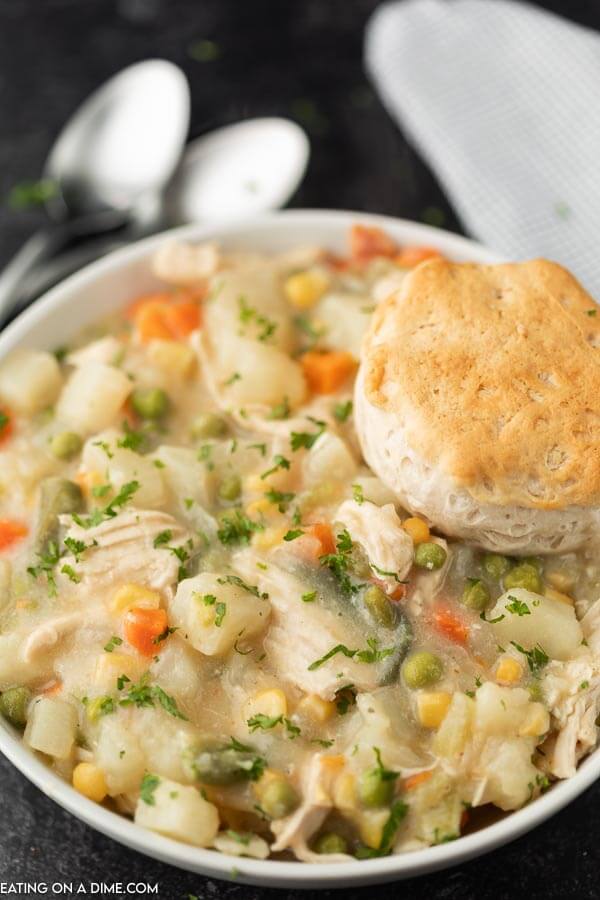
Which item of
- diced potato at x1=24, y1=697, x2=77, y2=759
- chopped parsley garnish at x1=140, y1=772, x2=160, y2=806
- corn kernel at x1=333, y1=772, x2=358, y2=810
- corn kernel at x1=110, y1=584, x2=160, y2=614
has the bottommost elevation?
diced potato at x1=24, y1=697, x2=77, y2=759

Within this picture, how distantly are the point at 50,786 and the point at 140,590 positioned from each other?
0.71m

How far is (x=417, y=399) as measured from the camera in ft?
12.7

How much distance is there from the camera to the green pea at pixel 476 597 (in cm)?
388

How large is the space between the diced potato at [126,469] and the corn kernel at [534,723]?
1.52 meters

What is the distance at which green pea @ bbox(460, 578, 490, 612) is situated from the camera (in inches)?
153

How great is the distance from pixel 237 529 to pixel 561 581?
1170 millimetres

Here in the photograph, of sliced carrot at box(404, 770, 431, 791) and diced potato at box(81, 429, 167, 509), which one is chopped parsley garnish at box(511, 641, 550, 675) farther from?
diced potato at box(81, 429, 167, 509)

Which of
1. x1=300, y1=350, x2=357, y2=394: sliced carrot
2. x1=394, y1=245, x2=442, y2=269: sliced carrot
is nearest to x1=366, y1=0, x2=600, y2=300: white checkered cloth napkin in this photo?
x1=394, y1=245, x2=442, y2=269: sliced carrot

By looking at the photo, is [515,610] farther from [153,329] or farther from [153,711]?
[153,329]

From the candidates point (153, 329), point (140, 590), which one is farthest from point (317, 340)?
point (140, 590)

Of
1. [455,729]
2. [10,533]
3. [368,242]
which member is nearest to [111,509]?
[10,533]

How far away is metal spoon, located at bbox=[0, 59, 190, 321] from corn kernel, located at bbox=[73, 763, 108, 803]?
3.01 m

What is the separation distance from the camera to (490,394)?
3895 millimetres

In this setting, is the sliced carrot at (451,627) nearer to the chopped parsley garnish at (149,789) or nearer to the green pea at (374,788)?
the green pea at (374,788)
